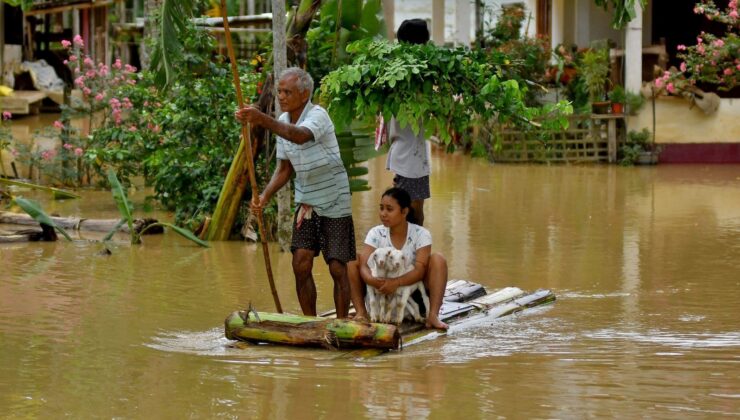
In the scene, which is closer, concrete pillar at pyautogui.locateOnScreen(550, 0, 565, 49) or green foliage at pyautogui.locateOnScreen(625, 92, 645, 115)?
green foliage at pyautogui.locateOnScreen(625, 92, 645, 115)

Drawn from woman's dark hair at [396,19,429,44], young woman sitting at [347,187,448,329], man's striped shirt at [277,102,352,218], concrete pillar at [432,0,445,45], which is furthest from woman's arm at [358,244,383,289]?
concrete pillar at [432,0,445,45]

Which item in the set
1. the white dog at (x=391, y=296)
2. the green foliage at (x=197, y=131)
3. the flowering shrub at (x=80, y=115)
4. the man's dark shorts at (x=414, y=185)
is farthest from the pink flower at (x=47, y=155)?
the white dog at (x=391, y=296)

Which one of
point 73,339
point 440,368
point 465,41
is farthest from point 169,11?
point 465,41

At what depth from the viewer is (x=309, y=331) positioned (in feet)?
22.4

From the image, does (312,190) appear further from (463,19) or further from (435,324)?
(463,19)

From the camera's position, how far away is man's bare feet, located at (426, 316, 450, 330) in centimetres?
728

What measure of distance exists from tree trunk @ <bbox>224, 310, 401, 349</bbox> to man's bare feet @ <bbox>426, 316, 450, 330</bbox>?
1.77ft

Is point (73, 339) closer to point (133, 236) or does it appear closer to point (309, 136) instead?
point (309, 136)

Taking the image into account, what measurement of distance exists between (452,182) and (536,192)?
5.88 ft

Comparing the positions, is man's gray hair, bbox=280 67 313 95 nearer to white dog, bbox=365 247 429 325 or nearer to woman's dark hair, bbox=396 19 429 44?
white dog, bbox=365 247 429 325

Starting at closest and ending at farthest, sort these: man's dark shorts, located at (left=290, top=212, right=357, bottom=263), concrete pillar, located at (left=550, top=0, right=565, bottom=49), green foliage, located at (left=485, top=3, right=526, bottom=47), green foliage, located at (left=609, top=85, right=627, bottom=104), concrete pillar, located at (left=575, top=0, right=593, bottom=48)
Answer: man's dark shorts, located at (left=290, top=212, right=357, bottom=263) < green foliage, located at (left=609, top=85, right=627, bottom=104) < green foliage, located at (left=485, top=3, right=526, bottom=47) < concrete pillar, located at (left=575, top=0, right=593, bottom=48) < concrete pillar, located at (left=550, top=0, right=565, bottom=49)

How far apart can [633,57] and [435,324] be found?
537 inches

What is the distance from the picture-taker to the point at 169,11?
31.5 feet

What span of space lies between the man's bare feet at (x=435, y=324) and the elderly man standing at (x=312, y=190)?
0.58 meters
